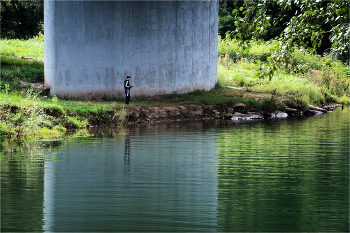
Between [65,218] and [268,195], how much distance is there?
3.41 meters

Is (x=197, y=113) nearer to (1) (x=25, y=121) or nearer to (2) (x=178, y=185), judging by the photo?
(1) (x=25, y=121)

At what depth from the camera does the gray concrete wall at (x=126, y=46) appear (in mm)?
25156

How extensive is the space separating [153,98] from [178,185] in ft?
56.0

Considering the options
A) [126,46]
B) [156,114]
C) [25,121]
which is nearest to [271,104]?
[156,114]

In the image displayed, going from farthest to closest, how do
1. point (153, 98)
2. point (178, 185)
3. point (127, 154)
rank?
point (153, 98), point (127, 154), point (178, 185)

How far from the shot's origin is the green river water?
23.8 feet

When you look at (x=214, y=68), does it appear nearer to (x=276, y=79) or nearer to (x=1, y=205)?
(x=276, y=79)

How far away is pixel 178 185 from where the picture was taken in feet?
31.6

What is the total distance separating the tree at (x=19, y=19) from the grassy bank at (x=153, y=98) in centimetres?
870

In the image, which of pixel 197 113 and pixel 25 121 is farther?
pixel 197 113

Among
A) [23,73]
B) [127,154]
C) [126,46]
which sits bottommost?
[127,154]

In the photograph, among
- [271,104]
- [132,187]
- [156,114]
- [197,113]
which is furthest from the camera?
[271,104]

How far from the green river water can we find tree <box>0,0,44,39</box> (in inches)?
1351

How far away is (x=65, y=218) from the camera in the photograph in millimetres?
7441
